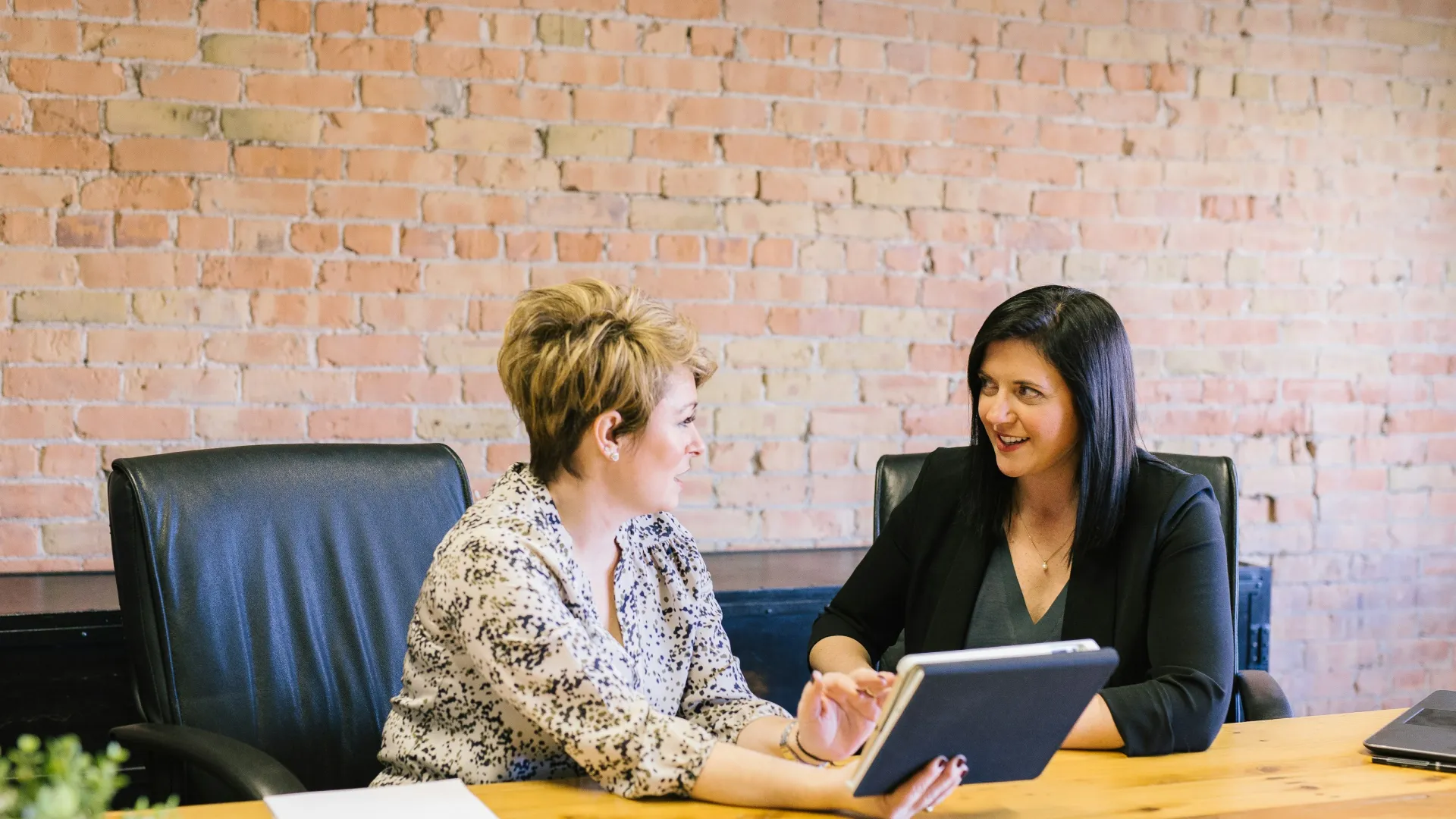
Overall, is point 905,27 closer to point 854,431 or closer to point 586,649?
point 854,431

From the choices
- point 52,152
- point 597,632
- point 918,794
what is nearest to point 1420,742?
point 918,794

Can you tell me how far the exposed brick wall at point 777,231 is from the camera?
2.52 meters

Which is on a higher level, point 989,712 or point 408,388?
point 408,388

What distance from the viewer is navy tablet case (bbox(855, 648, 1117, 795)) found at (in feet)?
3.80

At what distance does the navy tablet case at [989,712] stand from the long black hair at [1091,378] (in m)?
0.61

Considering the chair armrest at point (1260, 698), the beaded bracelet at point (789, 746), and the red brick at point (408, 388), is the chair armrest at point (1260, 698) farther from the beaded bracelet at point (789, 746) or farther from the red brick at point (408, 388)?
the red brick at point (408, 388)

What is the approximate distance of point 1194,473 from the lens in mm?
1969

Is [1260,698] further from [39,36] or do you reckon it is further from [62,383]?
[39,36]

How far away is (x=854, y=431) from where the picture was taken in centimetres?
295

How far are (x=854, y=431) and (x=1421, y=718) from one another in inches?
59.1

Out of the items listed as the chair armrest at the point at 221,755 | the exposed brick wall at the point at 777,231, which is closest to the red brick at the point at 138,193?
the exposed brick wall at the point at 777,231

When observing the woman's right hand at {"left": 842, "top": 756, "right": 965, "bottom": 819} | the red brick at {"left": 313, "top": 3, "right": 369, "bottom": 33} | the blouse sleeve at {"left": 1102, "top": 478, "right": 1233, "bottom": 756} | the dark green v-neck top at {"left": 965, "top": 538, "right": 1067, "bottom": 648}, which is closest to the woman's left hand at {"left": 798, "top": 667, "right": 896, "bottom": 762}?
the woman's right hand at {"left": 842, "top": 756, "right": 965, "bottom": 819}

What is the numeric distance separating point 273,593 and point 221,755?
0.33 meters

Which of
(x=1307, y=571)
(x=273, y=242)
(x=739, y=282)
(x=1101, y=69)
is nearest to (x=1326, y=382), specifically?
(x=1307, y=571)
